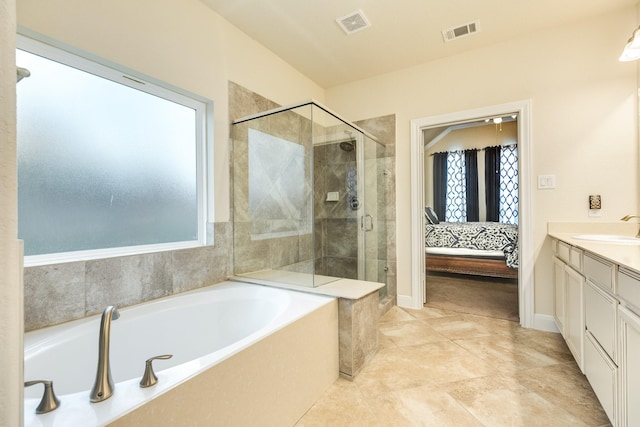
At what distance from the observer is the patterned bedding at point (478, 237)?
3801 millimetres

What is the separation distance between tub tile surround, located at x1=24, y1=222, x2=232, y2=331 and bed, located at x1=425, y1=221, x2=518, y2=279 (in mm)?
3158

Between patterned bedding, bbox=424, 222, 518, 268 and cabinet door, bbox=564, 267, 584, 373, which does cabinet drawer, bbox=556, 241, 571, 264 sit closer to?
cabinet door, bbox=564, 267, 584, 373

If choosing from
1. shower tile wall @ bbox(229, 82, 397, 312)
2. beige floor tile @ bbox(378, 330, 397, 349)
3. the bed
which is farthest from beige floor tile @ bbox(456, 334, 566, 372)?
the bed

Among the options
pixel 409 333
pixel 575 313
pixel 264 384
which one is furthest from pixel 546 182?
pixel 264 384

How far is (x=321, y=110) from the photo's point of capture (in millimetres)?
2229

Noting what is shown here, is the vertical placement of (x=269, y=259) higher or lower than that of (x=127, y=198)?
lower

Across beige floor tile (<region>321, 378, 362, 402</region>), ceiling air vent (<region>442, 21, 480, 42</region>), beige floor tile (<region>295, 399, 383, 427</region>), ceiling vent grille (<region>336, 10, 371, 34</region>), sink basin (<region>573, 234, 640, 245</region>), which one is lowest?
beige floor tile (<region>295, 399, 383, 427</region>)

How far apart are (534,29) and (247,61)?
2381 millimetres

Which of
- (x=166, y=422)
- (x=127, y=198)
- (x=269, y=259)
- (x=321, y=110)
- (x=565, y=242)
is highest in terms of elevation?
(x=321, y=110)

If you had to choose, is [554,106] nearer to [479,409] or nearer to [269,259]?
[479,409]

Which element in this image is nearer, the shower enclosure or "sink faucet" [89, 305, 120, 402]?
"sink faucet" [89, 305, 120, 402]

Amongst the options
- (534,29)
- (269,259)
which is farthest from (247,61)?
(534,29)

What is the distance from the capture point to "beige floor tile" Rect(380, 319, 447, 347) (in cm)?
219

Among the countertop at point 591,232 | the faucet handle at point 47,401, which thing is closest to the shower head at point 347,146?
the countertop at point 591,232
